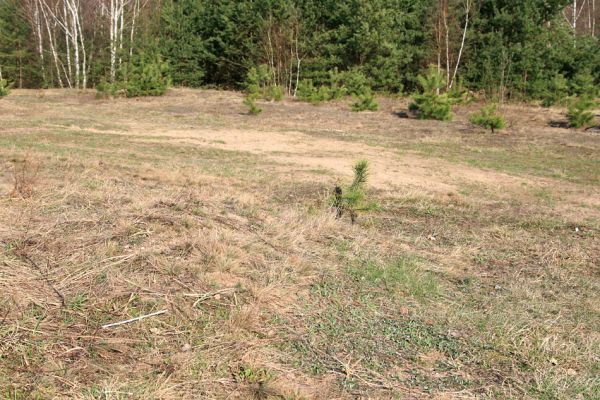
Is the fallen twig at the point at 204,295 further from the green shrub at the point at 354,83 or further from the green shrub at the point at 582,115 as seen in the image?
the green shrub at the point at 354,83

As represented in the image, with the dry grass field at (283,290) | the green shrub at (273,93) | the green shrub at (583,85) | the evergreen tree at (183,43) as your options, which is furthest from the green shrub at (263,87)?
the dry grass field at (283,290)

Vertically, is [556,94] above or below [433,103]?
above

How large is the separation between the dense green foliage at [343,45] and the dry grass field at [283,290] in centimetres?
1574

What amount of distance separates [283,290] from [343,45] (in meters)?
23.2

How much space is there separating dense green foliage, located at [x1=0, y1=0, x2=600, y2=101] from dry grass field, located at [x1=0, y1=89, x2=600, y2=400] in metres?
15.7

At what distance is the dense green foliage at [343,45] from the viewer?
77.1 ft

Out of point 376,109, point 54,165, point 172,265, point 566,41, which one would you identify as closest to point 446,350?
point 172,265

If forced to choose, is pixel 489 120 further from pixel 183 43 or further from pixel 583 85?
pixel 183 43

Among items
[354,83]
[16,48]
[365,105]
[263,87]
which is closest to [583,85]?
[354,83]

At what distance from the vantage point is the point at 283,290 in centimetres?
341

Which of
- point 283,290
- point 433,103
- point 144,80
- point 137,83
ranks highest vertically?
point 144,80

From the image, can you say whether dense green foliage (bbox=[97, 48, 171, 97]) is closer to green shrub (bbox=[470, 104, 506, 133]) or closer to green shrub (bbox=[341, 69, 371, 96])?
green shrub (bbox=[341, 69, 371, 96])

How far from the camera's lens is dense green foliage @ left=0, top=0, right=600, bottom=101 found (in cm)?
2350

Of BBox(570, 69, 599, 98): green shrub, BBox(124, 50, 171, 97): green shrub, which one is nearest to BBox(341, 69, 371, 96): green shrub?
BBox(124, 50, 171, 97): green shrub
